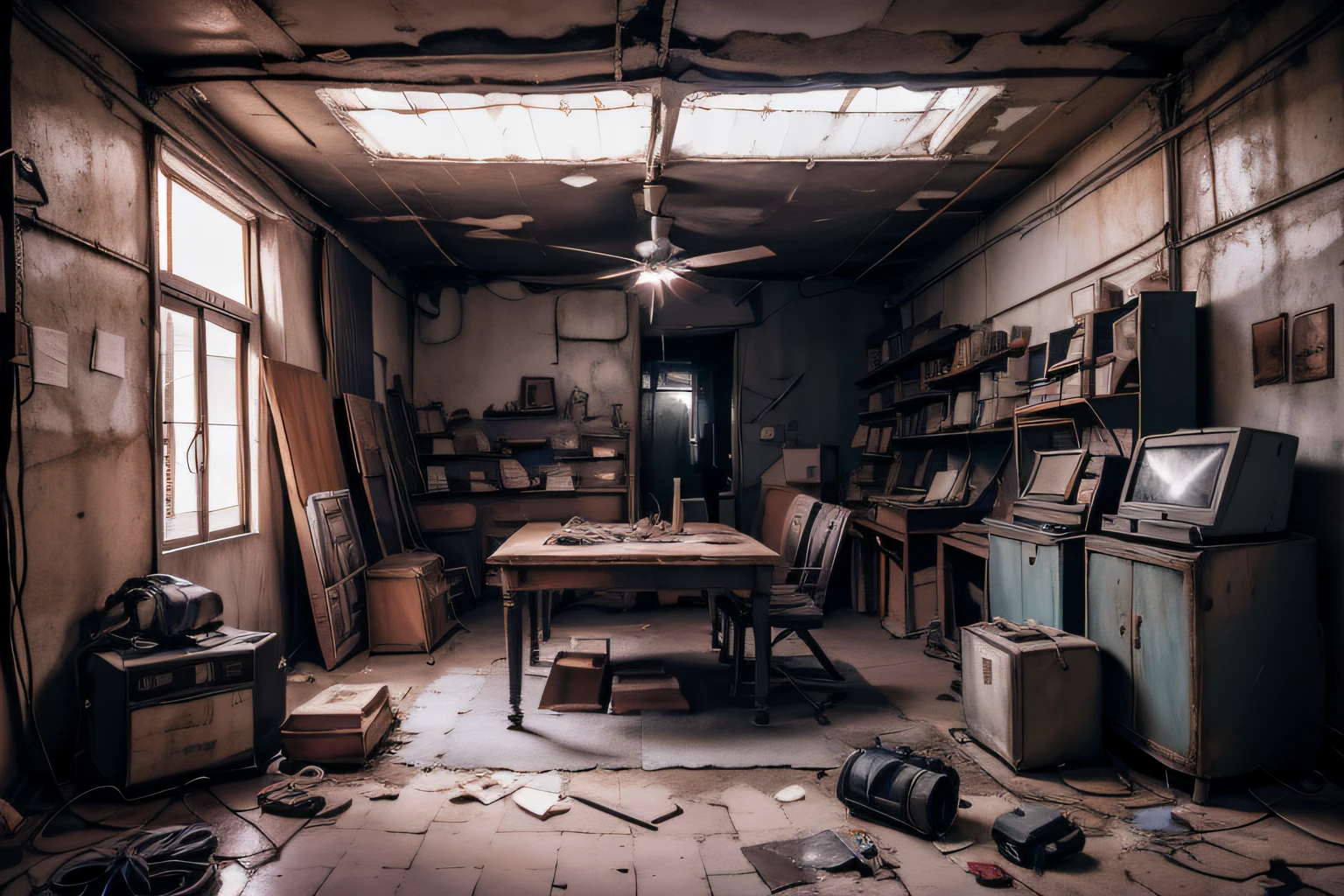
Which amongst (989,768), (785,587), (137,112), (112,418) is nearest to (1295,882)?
(989,768)

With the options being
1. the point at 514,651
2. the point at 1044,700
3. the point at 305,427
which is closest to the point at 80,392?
the point at 305,427

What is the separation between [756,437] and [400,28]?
550 centimetres

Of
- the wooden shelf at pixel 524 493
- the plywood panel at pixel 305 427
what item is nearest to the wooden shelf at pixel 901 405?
the wooden shelf at pixel 524 493

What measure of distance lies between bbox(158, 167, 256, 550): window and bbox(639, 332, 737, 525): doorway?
5783 mm

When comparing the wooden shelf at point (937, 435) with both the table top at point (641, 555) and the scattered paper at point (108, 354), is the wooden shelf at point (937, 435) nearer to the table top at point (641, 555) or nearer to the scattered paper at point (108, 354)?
the table top at point (641, 555)

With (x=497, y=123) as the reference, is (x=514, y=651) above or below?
below

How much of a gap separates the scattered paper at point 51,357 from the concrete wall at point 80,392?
0.04 metres

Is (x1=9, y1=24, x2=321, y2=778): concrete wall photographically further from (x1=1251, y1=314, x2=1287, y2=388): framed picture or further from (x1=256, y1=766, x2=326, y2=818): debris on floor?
(x1=1251, y1=314, x2=1287, y2=388): framed picture

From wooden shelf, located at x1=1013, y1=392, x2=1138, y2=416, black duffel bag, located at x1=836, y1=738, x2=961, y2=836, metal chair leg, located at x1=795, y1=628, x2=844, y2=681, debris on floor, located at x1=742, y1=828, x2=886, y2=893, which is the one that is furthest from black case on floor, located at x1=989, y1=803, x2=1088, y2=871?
wooden shelf, located at x1=1013, y1=392, x2=1138, y2=416

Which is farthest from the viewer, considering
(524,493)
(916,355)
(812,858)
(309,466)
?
(524,493)

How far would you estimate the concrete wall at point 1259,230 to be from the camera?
9.43 feet

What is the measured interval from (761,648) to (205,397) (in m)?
3.51

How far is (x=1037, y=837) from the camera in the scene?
2.39m

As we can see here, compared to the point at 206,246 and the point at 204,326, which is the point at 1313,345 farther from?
the point at 206,246
